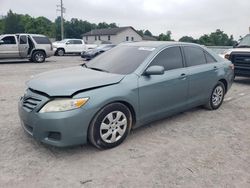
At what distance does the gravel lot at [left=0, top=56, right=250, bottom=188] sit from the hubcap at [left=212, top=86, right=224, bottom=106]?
0.87 metres

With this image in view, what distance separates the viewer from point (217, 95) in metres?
5.98

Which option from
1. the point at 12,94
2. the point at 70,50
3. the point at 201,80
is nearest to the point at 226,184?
the point at 201,80

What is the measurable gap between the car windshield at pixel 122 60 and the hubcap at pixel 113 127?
755 mm

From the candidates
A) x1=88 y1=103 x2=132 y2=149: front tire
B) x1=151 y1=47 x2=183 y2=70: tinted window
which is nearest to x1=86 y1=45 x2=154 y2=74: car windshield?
x1=151 y1=47 x2=183 y2=70: tinted window

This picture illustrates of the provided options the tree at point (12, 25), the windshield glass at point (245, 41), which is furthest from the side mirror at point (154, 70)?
the tree at point (12, 25)

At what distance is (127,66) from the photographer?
14.5 ft

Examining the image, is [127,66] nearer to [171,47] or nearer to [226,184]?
[171,47]

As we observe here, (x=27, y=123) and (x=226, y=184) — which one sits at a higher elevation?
(x=27, y=123)

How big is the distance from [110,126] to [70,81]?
2.80 ft

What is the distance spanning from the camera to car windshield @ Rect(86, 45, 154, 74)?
4.38m

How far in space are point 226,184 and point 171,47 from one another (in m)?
2.64

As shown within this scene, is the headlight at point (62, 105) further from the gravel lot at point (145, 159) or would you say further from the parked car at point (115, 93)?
the gravel lot at point (145, 159)

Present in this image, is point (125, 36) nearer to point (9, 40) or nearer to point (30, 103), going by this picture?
point (9, 40)

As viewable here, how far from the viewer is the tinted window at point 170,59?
461 centimetres
